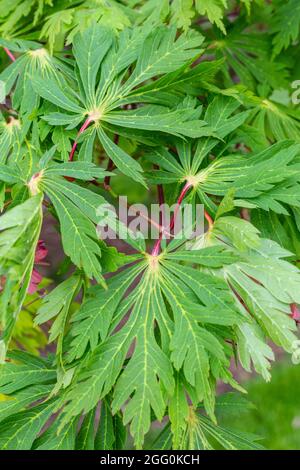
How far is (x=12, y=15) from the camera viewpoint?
5.24 ft

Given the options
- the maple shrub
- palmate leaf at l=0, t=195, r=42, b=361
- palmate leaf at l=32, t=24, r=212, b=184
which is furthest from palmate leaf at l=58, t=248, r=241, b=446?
palmate leaf at l=32, t=24, r=212, b=184

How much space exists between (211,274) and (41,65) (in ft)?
2.03

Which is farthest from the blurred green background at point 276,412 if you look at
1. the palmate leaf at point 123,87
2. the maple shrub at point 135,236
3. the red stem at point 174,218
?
the palmate leaf at point 123,87

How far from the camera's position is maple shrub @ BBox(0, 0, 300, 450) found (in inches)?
46.2

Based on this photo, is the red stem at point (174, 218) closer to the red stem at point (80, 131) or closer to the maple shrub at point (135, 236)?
the maple shrub at point (135, 236)

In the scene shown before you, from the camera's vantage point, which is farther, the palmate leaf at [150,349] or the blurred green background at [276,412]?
the blurred green background at [276,412]

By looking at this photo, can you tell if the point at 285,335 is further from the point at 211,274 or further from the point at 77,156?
the point at 77,156

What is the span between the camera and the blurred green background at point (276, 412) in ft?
9.30

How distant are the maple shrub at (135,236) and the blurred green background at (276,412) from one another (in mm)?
1437

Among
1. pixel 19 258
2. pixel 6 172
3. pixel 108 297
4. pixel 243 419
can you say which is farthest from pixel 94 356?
pixel 243 419

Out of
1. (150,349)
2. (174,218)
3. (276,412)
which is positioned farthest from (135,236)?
(276,412)

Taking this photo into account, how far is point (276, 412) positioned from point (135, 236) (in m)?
1.96

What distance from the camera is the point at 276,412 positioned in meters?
2.99

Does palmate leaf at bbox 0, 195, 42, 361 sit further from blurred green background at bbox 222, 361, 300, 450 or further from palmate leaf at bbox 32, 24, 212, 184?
blurred green background at bbox 222, 361, 300, 450
